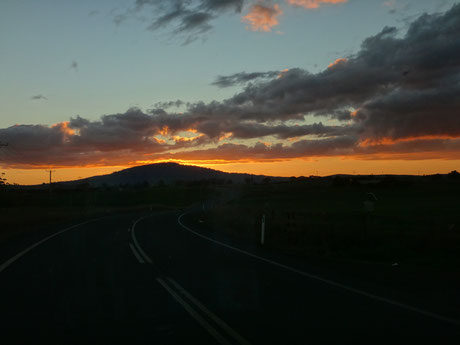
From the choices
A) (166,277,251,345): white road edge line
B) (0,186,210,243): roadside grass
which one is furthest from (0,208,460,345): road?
(0,186,210,243): roadside grass

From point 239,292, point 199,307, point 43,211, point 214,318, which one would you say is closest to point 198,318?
point 214,318

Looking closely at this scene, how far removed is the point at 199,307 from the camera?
7785 millimetres

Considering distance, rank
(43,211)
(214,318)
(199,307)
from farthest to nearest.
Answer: (43,211) → (199,307) → (214,318)

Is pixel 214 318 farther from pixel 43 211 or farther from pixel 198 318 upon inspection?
pixel 43 211

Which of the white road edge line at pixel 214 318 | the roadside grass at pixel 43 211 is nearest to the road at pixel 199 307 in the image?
the white road edge line at pixel 214 318

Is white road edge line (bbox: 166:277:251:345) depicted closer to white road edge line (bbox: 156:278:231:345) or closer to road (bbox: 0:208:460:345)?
road (bbox: 0:208:460:345)

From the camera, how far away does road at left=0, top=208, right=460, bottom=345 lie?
6.16 m

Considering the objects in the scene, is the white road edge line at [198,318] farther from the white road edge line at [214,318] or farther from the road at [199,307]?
the white road edge line at [214,318]

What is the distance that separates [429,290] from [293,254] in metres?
6.73

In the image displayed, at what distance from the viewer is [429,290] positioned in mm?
9328

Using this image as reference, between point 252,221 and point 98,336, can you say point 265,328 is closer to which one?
point 98,336

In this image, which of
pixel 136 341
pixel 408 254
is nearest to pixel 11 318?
pixel 136 341

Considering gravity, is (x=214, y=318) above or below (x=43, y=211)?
above

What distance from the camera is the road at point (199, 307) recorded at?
6.16m
